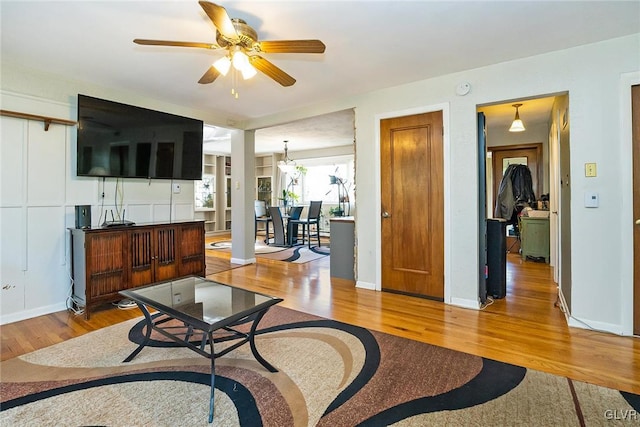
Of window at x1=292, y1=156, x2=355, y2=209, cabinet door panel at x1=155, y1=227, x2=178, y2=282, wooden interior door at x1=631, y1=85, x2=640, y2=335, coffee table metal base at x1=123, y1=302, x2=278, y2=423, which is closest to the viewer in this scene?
coffee table metal base at x1=123, y1=302, x2=278, y2=423

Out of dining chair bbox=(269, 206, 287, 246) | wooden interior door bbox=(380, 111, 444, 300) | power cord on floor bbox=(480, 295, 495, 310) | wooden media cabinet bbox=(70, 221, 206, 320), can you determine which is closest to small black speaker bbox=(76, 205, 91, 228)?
wooden media cabinet bbox=(70, 221, 206, 320)

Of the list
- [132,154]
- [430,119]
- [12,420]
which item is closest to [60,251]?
[132,154]

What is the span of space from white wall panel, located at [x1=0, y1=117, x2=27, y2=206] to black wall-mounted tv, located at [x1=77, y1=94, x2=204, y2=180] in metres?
0.44

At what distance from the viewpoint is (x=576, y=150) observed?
259cm

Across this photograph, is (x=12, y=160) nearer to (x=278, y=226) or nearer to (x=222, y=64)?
(x=222, y=64)

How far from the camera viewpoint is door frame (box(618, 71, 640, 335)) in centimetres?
238

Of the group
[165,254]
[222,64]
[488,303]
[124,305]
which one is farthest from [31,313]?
[488,303]

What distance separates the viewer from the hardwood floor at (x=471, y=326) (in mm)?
2025

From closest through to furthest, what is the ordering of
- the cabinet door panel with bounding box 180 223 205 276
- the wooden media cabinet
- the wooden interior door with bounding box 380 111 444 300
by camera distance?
the wooden media cabinet
the wooden interior door with bounding box 380 111 444 300
the cabinet door panel with bounding box 180 223 205 276

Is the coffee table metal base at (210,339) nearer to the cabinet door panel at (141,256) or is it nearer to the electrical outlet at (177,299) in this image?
the electrical outlet at (177,299)

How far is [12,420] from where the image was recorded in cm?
150

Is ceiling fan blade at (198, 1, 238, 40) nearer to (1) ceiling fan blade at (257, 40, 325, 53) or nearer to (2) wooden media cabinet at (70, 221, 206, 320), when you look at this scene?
(1) ceiling fan blade at (257, 40, 325, 53)

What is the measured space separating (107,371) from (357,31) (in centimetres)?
291

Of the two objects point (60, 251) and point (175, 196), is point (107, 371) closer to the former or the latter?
point (60, 251)
